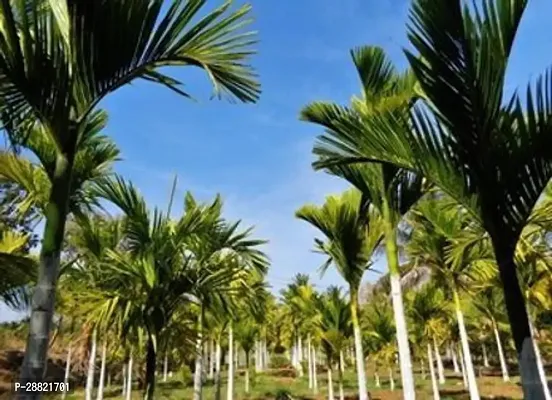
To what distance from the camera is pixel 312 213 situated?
32.4ft

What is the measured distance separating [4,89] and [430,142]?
108 inches

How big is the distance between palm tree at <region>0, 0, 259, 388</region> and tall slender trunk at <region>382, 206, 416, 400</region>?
12.6 ft

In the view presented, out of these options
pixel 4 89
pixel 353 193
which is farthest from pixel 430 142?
pixel 353 193

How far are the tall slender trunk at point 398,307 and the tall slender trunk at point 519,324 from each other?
3.32 m

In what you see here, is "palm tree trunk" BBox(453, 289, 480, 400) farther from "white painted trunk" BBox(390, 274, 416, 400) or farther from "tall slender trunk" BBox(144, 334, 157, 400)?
"tall slender trunk" BBox(144, 334, 157, 400)

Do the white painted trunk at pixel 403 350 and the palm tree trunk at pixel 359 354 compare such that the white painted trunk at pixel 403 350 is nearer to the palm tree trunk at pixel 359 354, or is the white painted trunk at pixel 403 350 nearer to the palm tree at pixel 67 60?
the palm tree trunk at pixel 359 354

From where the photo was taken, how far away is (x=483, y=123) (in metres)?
3.28

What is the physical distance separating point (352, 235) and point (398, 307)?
316cm

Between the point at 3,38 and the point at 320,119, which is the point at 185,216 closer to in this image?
the point at 320,119

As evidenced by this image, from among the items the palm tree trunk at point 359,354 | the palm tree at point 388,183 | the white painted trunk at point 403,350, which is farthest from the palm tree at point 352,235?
the white painted trunk at point 403,350

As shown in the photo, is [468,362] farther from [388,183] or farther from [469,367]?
[388,183]

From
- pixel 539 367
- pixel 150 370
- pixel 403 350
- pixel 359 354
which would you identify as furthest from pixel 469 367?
pixel 150 370

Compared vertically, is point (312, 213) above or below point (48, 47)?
above

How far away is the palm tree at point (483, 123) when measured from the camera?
3.18 metres
